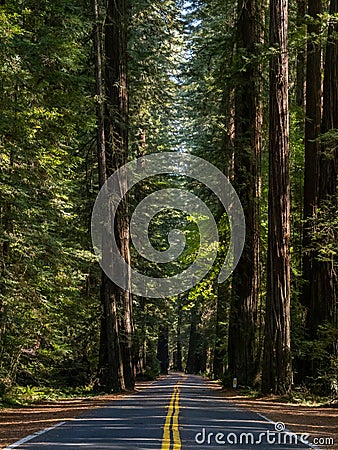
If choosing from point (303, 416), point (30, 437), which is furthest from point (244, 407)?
point (30, 437)

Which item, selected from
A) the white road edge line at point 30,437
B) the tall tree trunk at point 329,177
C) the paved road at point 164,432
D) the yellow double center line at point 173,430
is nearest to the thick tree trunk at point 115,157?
the tall tree trunk at point 329,177

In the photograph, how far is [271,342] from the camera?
19906mm

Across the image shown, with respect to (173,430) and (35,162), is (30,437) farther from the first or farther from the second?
(35,162)

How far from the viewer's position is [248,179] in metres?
24.8

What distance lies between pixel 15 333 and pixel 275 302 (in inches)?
285

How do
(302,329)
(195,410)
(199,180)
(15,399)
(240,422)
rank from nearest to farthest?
(240,422) → (195,410) → (15,399) → (302,329) → (199,180)

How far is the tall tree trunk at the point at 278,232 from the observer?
19.7m

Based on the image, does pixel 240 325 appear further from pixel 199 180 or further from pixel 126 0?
pixel 126 0

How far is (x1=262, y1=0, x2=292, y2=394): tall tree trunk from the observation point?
64.7 feet

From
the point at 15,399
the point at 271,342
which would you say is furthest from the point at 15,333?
the point at 271,342

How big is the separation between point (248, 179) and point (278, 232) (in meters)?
4.81

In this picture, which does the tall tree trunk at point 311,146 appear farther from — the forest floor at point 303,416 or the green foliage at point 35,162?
the green foliage at point 35,162

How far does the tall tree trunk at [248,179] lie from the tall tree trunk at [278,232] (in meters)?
3.56

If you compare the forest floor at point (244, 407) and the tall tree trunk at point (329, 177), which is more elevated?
the tall tree trunk at point (329, 177)
